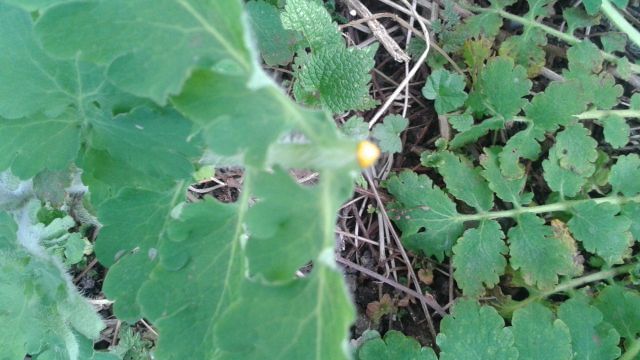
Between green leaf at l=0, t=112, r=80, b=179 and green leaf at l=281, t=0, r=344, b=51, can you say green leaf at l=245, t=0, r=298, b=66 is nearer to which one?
green leaf at l=281, t=0, r=344, b=51

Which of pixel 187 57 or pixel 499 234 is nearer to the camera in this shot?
pixel 187 57

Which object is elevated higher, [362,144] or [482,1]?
[362,144]

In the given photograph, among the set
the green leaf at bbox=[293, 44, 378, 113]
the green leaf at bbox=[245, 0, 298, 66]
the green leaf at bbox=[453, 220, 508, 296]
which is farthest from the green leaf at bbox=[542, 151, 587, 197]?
the green leaf at bbox=[245, 0, 298, 66]

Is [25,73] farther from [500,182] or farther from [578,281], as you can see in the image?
[578,281]

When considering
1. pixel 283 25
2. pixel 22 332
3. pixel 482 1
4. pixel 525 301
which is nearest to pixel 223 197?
pixel 283 25

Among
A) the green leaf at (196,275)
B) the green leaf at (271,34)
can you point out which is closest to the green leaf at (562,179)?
the green leaf at (271,34)

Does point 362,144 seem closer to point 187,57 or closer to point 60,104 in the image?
point 187,57

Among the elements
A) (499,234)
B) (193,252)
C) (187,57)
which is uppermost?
(187,57)

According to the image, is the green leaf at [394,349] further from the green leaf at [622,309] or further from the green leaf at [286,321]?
the green leaf at [286,321]
